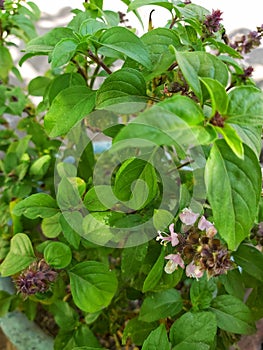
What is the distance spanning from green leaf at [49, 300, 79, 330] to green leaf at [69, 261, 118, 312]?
136 millimetres

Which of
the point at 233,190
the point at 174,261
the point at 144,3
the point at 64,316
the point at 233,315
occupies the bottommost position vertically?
the point at 64,316

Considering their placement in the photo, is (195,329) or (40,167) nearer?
(195,329)

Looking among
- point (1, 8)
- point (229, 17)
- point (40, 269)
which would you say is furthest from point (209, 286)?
point (229, 17)

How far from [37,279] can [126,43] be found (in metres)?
0.25

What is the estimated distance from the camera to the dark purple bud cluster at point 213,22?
52 cm

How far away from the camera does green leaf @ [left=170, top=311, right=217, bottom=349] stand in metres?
0.51

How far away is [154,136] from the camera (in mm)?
328

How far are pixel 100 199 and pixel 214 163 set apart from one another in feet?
0.56

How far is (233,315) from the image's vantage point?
574 mm

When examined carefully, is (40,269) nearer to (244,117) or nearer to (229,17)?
(244,117)

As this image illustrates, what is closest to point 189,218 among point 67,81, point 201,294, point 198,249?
point 198,249

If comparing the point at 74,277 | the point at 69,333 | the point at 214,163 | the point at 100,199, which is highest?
the point at 214,163

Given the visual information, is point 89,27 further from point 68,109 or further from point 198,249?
point 198,249

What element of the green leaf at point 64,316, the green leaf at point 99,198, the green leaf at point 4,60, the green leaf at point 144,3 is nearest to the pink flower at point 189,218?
the green leaf at point 99,198
